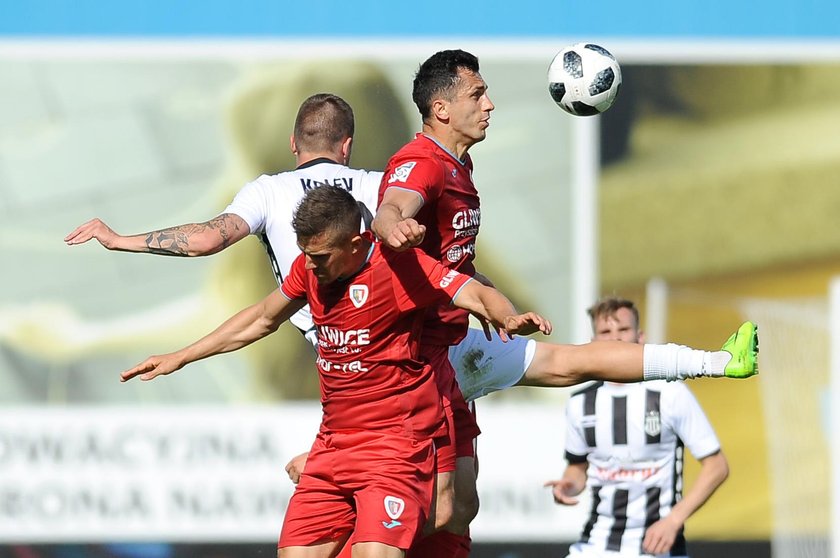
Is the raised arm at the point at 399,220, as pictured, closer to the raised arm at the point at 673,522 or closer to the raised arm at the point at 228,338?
the raised arm at the point at 228,338

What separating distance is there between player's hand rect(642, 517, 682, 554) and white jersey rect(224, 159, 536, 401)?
1.41 m

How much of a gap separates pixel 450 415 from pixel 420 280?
72 centimetres

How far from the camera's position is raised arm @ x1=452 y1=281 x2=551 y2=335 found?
16.5ft

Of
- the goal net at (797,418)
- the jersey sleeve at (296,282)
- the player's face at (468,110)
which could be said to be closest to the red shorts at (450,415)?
the jersey sleeve at (296,282)

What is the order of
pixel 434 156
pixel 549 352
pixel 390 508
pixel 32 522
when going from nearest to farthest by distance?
pixel 390 508
pixel 434 156
pixel 549 352
pixel 32 522

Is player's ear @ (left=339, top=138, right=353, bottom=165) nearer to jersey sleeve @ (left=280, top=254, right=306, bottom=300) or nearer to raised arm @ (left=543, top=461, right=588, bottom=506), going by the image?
jersey sleeve @ (left=280, top=254, right=306, bottom=300)

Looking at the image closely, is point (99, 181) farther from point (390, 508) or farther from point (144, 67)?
point (390, 508)

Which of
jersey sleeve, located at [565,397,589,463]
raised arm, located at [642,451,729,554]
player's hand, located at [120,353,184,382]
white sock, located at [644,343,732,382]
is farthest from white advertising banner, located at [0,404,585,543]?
white sock, located at [644,343,732,382]

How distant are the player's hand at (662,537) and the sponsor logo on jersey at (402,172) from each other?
2.72 meters

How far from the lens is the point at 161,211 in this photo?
1166cm

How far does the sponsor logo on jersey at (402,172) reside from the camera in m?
5.64

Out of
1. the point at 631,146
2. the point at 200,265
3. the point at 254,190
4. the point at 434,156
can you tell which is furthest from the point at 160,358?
the point at 631,146

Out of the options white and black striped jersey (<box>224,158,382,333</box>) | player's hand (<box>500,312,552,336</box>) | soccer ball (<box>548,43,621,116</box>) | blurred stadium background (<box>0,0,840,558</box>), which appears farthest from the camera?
blurred stadium background (<box>0,0,840,558</box>)

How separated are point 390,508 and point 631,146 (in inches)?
273
